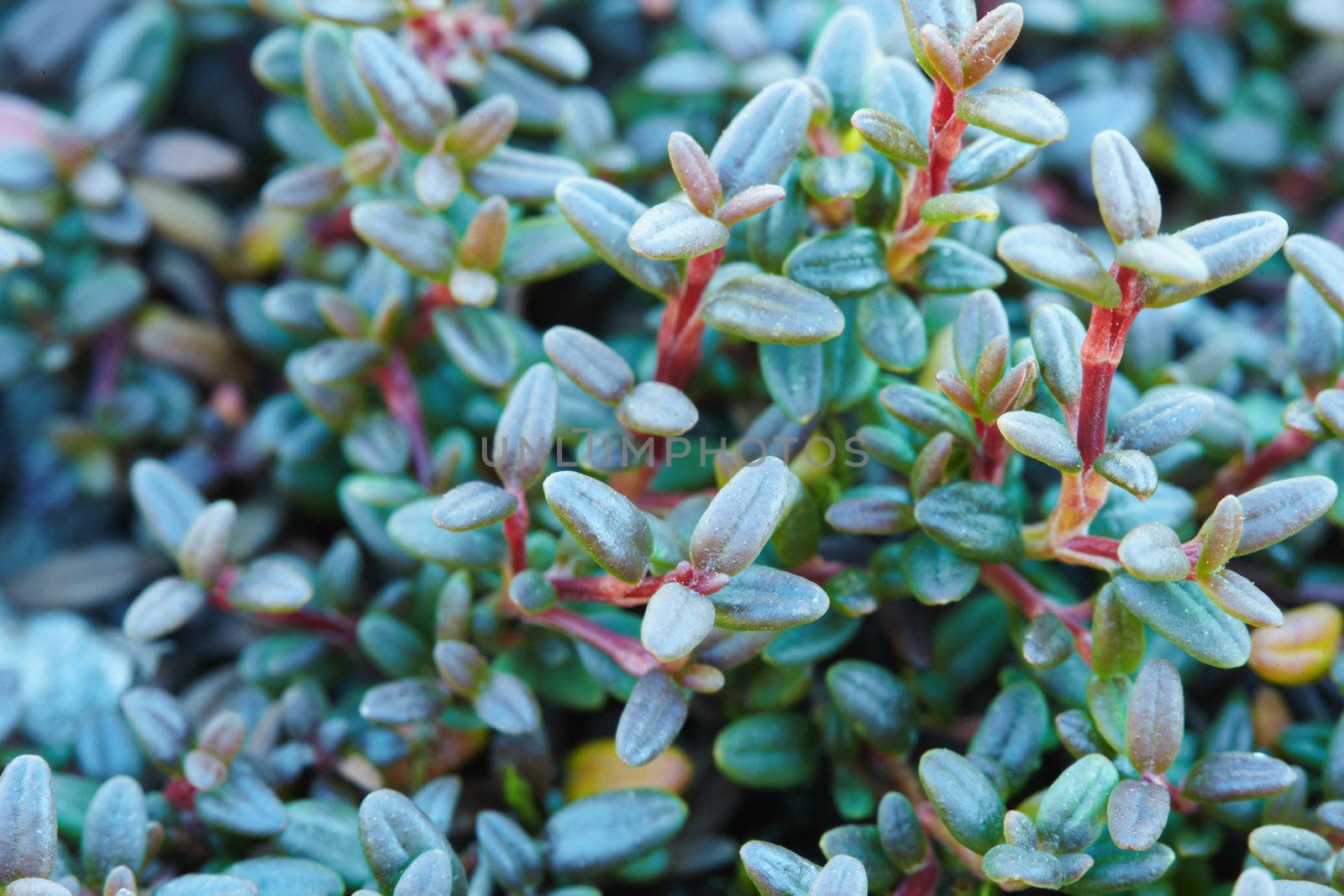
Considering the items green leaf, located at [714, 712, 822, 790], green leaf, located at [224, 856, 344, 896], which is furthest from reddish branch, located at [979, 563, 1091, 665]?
green leaf, located at [224, 856, 344, 896]

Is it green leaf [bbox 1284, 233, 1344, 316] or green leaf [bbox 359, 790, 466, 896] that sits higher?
green leaf [bbox 1284, 233, 1344, 316]

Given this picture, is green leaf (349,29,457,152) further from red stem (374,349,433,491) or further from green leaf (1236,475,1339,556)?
green leaf (1236,475,1339,556)

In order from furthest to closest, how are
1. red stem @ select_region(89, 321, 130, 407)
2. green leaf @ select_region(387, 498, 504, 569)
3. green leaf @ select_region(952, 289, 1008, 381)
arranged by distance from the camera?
red stem @ select_region(89, 321, 130, 407) < green leaf @ select_region(387, 498, 504, 569) < green leaf @ select_region(952, 289, 1008, 381)

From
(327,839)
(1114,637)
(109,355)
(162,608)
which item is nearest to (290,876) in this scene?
(327,839)

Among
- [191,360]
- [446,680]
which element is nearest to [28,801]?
[446,680]

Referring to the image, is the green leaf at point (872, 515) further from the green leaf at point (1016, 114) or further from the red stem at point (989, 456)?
the green leaf at point (1016, 114)

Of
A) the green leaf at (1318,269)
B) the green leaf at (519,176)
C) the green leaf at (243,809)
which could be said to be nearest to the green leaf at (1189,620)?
the green leaf at (1318,269)
